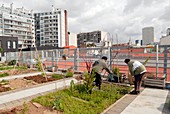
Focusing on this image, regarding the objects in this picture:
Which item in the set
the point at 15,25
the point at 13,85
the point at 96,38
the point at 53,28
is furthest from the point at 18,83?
the point at 53,28

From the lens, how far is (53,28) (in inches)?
3622

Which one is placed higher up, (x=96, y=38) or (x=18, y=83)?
(x=96, y=38)

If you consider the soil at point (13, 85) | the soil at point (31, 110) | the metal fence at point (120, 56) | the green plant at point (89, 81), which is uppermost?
the metal fence at point (120, 56)

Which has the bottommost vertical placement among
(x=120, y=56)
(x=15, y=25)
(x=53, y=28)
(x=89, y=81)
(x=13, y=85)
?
(x=13, y=85)

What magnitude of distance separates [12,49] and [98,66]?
42.8 metres

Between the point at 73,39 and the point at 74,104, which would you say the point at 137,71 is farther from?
the point at 73,39

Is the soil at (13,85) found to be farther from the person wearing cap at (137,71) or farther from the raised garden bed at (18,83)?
the person wearing cap at (137,71)

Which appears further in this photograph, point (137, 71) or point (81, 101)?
point (137, 71)

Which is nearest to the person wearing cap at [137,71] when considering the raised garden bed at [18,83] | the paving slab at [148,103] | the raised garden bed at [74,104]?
the paving slab at [148,103]

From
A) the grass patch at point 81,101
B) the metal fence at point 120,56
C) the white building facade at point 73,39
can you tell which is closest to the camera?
the grass patch at point 81,101

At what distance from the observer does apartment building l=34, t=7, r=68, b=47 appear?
296 feet

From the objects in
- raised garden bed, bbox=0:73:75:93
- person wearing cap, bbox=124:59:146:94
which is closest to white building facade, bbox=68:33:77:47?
raised garden bed, bbox=0:73:75:93

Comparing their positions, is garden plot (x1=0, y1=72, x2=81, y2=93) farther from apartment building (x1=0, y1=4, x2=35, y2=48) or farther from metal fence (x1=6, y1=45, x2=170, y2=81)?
apartment building (x1=0, y1=4, x2=35, y2=48)

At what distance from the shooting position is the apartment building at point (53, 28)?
9019 cm
